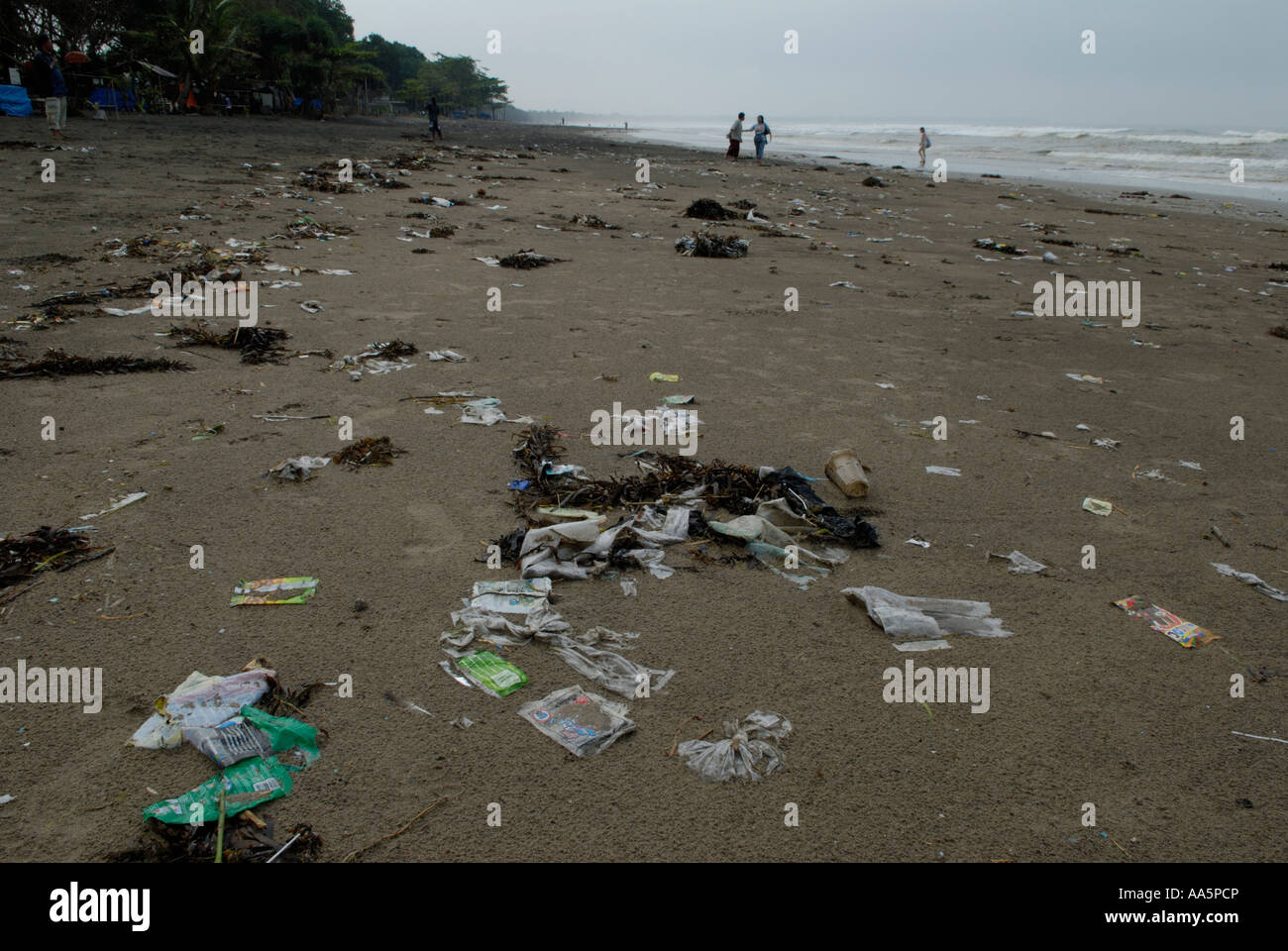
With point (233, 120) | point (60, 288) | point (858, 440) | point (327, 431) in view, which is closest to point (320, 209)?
point (60, 288)

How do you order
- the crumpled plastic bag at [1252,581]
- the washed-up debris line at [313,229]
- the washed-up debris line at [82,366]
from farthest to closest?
the washed-up debris line at [313,229], the washed-up debris line at [82,366], the crumpled plastic bag at [1252,581]

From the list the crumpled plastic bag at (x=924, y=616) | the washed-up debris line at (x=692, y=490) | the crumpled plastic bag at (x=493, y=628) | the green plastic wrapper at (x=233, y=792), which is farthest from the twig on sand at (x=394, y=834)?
the crumpled plastic bag at (x=924, y=616)

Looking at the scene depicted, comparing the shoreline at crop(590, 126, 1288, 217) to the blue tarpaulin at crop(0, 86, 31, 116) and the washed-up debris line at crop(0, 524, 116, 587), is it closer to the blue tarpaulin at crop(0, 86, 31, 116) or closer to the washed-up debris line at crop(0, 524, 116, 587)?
the blue tarpaulin at crop(0, 86, 31, 116)

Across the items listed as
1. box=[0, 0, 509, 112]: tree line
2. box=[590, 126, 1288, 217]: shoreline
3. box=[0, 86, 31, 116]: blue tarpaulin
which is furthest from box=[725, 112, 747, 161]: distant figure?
box=[0, 86, 31, 116]: blue tarpaulin

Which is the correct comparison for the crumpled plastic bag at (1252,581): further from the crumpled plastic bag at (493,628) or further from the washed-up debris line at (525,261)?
the washed-up debris line at (525,261)

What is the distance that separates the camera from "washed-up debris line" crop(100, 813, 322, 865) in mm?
1676

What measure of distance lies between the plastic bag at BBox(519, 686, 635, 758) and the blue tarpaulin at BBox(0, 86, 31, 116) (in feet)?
82.2

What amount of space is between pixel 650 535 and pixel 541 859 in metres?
1.52

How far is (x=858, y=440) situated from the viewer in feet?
13.8

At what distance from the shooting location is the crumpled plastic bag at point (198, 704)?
6.52ft

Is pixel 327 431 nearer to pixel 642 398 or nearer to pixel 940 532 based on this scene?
pixel 642 398

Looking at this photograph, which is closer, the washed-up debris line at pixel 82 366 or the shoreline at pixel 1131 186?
the washed-up debris line at pixel 82 366

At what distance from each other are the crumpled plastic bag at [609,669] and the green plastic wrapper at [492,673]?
167 millimetres

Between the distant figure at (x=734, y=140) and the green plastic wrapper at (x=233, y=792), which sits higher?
the distant figure at (x=734, y=140)
